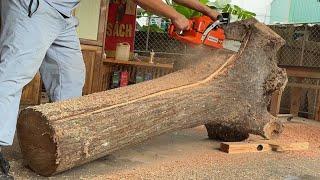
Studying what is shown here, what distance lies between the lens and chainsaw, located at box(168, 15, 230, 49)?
3.59m

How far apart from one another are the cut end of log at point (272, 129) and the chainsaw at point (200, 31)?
3.13ft

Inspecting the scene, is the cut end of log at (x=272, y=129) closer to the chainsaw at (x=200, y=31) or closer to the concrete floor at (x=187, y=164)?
the concrete floor at (x=187, y=164)

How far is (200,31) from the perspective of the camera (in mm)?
3604

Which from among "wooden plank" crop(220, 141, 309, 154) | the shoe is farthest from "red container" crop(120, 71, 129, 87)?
the shoe

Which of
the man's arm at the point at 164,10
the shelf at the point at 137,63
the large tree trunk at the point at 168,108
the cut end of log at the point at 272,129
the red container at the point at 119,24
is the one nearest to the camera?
the large tree trunk at the point at 168,108

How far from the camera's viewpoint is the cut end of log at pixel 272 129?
4082mm

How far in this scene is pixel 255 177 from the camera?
3113 mm

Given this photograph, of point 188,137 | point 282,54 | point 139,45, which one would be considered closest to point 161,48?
point 139,45

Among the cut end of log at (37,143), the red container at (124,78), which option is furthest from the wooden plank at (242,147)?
the red container at (124,78)

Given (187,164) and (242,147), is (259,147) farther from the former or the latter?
(187,164)

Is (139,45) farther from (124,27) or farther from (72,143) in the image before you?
(72,143)

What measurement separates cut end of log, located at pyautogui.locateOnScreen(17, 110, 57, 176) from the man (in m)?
0.11

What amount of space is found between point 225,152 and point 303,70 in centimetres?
367

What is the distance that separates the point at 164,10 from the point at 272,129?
1.63m
